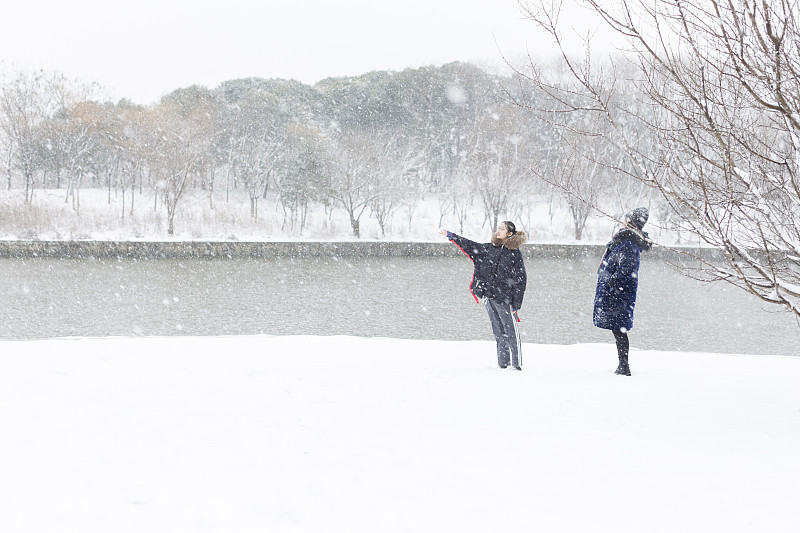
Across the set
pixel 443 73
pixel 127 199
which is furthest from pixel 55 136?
pixel 443 73

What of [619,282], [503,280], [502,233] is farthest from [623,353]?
[502,233]

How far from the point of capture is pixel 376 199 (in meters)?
29.9

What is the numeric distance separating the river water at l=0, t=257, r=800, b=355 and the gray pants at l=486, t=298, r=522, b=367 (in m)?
4.48

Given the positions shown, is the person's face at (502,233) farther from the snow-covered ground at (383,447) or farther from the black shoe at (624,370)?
the black shoe at (624,370)

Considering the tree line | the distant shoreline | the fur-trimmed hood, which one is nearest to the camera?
the fur-trimmed hood

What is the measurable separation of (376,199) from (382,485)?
27.5m

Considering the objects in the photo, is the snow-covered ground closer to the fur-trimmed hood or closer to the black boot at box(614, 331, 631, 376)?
the black boot at box(614, 331, 631, 376)

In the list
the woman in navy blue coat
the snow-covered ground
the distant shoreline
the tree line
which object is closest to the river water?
the distant shoreline

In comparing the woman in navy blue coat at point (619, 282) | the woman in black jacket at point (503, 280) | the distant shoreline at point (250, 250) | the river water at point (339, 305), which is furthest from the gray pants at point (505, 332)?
the distant shoreline at point (250, 250)

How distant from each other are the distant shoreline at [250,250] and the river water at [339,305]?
0.83 metres

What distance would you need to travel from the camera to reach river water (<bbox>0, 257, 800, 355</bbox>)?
34.6ft

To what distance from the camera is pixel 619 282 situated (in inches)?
185

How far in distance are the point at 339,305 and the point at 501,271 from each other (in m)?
8.79

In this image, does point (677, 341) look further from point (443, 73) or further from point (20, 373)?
point (443, 73)
